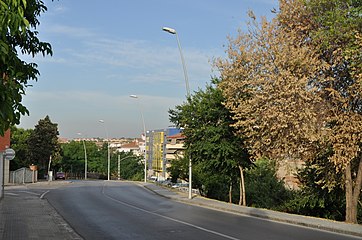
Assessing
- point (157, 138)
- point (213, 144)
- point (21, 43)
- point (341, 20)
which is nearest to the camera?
point (21, 43)

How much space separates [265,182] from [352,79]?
17612 mm

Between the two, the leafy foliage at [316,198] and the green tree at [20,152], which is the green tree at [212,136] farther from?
the green tree at [20,152]

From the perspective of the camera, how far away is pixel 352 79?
16.7 meters

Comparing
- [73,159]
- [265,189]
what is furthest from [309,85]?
[73,159]

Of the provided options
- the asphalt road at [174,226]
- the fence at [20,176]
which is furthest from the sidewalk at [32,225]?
the fence at [20,176]

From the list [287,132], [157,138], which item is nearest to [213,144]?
[287,132]

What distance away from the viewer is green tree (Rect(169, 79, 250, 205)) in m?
25.3

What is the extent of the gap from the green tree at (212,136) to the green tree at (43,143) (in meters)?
42.9

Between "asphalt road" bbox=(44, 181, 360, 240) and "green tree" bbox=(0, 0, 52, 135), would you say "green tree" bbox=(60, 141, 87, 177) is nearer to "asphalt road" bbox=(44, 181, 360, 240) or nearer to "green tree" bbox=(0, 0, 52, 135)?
"asphalt road" bbox=(44, 181, 360, 240)

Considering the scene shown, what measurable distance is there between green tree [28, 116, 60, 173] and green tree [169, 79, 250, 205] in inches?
1689

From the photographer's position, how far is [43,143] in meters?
66.1

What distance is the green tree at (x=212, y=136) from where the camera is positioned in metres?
25.3

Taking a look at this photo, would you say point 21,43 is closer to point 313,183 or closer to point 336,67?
point 336,67

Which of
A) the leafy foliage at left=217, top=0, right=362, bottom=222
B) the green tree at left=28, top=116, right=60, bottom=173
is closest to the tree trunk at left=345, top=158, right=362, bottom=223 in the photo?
the leafy foliage at left=217, top=0, right=362, bottom=222
